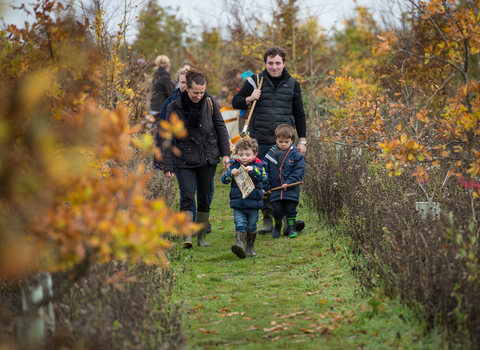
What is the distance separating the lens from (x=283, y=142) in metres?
5.90

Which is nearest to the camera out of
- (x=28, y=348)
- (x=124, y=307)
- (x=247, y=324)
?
(x=28, y=348)

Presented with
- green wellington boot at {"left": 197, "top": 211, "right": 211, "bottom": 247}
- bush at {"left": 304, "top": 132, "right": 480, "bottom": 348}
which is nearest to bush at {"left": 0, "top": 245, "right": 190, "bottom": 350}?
bush at {"left": 304, "top": 132, "right": 480, "bottom": 348}

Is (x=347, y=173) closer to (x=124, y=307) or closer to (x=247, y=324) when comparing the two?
(x=247, y=324)

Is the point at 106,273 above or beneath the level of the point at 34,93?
beneath

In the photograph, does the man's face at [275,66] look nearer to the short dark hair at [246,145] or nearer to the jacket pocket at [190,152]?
the short dark hair at [246,145]

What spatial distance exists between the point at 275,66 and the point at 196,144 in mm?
1431

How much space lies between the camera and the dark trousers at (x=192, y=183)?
5.51 metres

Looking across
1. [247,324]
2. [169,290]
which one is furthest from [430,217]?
[169,290]

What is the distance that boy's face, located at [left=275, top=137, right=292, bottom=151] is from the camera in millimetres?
5875

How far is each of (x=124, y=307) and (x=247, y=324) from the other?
1.00 meters

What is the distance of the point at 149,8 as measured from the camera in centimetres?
2577

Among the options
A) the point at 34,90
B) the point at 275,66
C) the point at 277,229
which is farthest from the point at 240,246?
the point at 34,90

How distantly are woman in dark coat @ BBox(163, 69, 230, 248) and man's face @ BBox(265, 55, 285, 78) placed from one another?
0.90 meters

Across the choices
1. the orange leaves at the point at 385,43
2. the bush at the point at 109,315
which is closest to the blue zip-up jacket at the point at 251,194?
the bush at the point at 109,315
